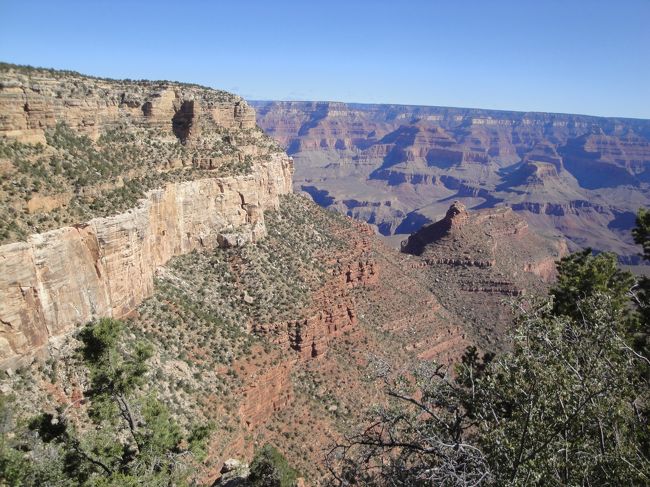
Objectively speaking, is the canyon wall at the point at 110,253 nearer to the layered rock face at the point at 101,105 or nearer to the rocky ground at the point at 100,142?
the rocky ground at the point at 100,142

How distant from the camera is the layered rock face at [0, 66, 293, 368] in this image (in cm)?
2044

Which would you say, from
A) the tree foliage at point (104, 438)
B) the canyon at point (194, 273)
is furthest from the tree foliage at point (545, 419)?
the tree foliage at point (104, 438)

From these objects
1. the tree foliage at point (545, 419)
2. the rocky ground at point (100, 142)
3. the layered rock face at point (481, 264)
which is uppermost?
the rocky ground at point (100, 142)

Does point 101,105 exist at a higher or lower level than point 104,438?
higher

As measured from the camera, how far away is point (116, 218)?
26625 millimetres

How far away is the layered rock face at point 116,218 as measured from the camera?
67.1 ft

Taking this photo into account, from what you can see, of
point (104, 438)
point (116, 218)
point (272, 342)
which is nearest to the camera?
point (104, 438)

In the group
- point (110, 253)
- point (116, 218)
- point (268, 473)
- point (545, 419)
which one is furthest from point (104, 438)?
point (116, 218)

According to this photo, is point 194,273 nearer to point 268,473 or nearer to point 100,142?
point 100,142

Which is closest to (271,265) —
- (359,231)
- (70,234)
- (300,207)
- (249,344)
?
(249,344)

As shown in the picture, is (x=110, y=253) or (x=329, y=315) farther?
(x=329, y=315)

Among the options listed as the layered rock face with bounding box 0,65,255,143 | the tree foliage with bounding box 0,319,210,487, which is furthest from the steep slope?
the layered rock face with bounding box 0,65,255,143

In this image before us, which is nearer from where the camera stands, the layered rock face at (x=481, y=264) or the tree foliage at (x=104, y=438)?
the tree foliage at (x=104, y=438)

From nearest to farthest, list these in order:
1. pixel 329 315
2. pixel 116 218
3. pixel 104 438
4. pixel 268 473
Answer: pixel 104 438, pixel 268 473, pixel 116 218, pixel 329 315
